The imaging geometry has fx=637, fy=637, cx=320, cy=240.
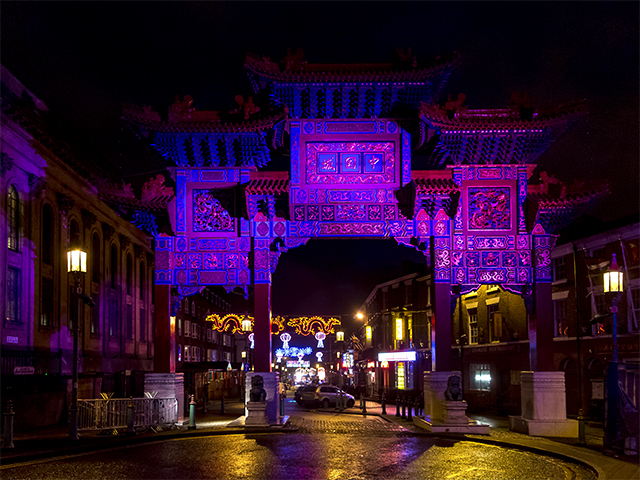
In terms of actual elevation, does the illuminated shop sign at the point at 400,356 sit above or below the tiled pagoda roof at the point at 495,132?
below

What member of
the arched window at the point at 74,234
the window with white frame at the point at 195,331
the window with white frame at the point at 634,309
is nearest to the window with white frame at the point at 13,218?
the arched window at the point at 74,234

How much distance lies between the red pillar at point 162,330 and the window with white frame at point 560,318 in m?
22.9

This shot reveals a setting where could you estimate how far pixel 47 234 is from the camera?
32188 millimetres

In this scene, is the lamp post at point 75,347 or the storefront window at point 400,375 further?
the storefront window at point 400,375

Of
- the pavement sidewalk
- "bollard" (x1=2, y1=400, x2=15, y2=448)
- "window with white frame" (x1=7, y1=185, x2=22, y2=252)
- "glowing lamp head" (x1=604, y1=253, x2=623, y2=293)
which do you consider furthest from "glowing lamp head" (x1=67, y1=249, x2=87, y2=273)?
"glowing lamp head" (x1=604, y1=253, x2=623, y2=293)

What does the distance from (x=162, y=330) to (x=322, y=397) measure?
2088 cm

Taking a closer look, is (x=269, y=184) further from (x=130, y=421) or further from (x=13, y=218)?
(x=13, y=218)

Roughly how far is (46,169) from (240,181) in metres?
13.3

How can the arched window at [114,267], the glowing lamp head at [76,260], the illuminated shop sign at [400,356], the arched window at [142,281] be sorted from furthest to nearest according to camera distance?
the arched window at [142,281], the illuminated shop sign at [400,356], the arched window at [114,267], the glowing lamp head at [76,260]

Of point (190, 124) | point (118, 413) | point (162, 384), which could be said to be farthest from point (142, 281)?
point (190, 124)

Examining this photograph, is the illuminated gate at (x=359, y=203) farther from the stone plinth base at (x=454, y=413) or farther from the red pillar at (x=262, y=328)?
the stone plinth base at (x=454, y=413)

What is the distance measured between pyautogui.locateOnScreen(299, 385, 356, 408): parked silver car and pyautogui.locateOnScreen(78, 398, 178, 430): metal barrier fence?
20.5 metres

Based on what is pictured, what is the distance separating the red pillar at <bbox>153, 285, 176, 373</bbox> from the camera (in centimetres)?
2319

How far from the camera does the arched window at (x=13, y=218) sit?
27895 mm
